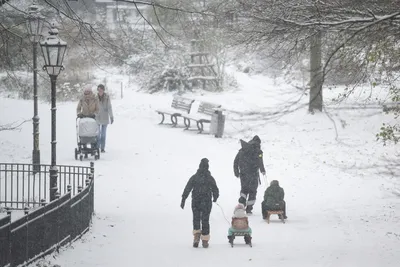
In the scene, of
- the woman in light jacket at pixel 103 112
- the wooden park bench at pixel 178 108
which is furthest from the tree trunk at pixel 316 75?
the woman in light jacket at pixel 103 112

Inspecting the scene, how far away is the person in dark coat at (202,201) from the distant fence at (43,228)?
6.11 feet

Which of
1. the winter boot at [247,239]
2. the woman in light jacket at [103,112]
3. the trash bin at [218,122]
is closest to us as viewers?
the winter boot at [247,239]

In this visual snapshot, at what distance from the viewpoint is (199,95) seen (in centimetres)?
3269

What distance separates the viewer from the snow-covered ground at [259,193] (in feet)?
31.6

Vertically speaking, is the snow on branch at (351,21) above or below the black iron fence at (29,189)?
above

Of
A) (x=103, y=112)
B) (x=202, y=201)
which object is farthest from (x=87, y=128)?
(x=202, y=201)

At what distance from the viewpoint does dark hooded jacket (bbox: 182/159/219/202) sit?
1065cm

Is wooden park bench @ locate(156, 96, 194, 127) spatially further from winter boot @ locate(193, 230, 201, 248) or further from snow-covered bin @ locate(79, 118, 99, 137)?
winter boot @ locate(193, 230, 201, 248)

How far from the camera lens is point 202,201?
1057 cm

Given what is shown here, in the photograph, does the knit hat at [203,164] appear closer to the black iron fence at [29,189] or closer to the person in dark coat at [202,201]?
the person in dark coat at [202,201]

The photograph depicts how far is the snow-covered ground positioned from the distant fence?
281 mm

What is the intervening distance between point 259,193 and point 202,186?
4836 millimetres

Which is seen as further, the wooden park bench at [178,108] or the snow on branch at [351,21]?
the wooden park bench at [178,108]

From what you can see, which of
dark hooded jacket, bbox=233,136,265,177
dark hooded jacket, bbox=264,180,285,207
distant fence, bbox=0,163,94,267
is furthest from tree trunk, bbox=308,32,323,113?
distant fence, bbox=0,163,94,267
